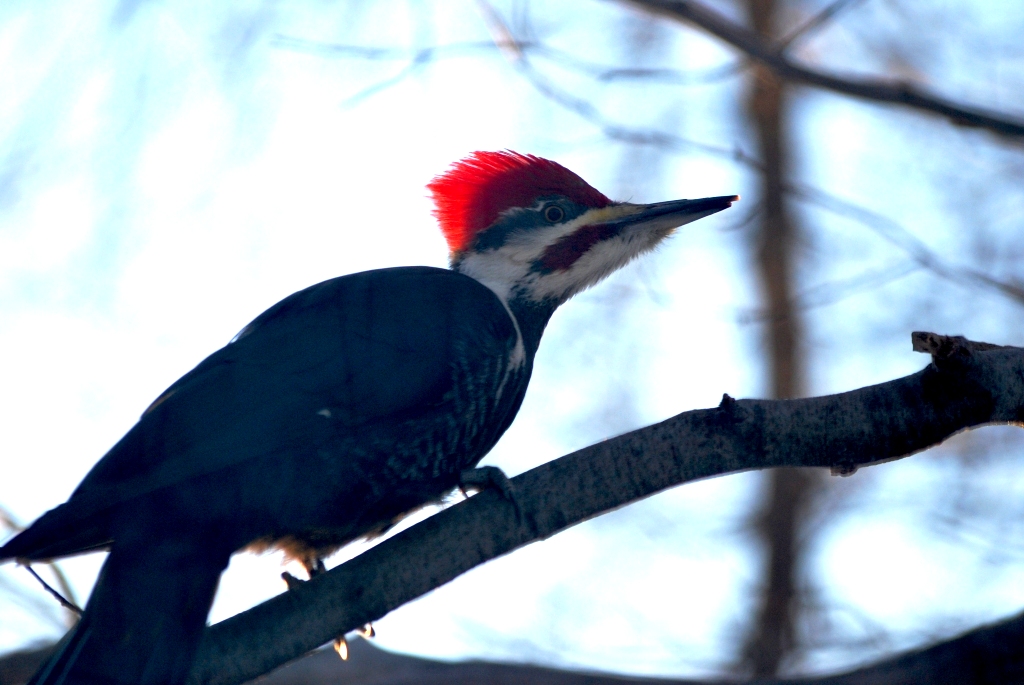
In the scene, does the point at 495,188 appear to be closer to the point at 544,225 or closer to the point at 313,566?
the point at 544,225

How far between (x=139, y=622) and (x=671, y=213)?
2.30 m

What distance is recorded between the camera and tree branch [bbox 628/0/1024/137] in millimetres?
3236

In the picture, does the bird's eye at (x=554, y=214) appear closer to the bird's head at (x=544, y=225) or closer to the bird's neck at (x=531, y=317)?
the bird's head at (x=544, y=225)

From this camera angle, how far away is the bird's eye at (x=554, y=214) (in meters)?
3.86

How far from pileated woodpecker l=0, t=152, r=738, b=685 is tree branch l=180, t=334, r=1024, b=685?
24cm

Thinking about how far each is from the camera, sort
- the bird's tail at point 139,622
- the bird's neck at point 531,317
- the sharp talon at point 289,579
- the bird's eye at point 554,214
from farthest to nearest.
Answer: the bird's eye at point 554,214 < the bird's neck at point 531,317 < the sharp talon at point 289,579 < the bird's tail at point 139,622

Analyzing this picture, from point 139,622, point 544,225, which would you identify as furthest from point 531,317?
point 139,622

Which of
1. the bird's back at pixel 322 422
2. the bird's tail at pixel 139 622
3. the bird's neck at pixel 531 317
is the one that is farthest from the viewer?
the bird's neck at pixel 531 317

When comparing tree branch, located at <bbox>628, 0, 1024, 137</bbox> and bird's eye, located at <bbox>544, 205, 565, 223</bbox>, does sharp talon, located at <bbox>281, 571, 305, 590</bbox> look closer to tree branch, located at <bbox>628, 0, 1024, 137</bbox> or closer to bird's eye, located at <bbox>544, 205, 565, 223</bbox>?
bird's eye, located at <bbox>544, 205, 565, 223</bbox>

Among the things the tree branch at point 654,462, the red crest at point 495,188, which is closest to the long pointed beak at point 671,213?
the red crest at point 495,188

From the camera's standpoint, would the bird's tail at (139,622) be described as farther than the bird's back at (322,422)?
No

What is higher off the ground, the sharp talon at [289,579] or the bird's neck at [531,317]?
the bird's neck at [531,317]

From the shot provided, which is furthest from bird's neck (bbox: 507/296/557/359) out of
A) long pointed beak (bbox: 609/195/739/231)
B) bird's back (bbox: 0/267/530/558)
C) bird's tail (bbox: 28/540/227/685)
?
bird's tail (bbox: 28/540/227/685)

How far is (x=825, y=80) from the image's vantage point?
3492 millimetres
